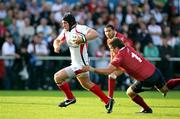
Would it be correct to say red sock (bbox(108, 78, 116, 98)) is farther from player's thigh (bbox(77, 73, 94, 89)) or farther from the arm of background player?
the arm of background player

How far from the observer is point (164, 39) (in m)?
23.8

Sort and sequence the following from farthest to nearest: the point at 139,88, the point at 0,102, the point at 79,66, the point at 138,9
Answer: the point at 138,9
the point at 0,102
the point at 79,66
the point at 139,88

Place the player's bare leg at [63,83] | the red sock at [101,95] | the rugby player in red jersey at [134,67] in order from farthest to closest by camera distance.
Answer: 1. the player's bare leg at [63,83]
2. the red sock at [101,95]
3. the rugby player in red jersey at [134,67]

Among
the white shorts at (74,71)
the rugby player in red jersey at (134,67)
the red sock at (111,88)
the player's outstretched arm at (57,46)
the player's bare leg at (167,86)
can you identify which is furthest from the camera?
the red sock at (111,88)

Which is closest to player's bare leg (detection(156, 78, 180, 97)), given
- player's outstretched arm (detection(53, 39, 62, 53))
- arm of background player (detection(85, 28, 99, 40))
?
arm of background player (detection(85, 28, 99, 40))

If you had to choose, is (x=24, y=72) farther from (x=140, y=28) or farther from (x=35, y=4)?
(x=140, y=28)

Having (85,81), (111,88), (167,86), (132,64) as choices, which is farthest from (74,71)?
(167,86)

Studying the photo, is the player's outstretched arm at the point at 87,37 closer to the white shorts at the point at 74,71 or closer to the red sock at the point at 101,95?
the white shorts at the point at 74,71

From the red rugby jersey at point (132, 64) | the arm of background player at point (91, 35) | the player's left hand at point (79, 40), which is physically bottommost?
the red rugby jersey at point (132, 64)

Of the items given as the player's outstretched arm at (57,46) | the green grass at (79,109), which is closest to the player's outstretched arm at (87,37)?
the player's outstretched arm at (57,46)

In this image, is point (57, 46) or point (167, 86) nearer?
point (167, 86)

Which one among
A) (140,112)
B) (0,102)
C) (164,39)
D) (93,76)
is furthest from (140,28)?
(140,112)

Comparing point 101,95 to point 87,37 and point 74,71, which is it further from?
point 87,37

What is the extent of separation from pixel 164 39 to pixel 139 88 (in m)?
10.4
